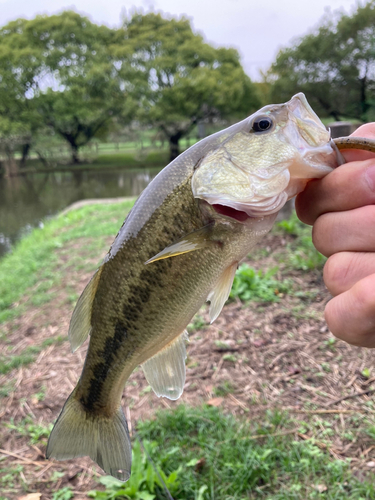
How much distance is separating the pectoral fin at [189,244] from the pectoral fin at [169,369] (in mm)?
430

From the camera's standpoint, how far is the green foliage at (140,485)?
2152mm

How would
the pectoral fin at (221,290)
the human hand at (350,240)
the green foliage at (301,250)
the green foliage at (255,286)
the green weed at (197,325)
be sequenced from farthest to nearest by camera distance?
the green foliage at (301,250), the green foliage at (255,286), the green weed at (197,325), the pectoral fin at (221,290), the human hand at (350,240)

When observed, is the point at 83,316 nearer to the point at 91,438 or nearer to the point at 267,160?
the point at 91,438

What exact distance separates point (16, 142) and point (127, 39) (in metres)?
16.5

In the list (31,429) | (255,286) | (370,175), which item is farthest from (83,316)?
(255,286)

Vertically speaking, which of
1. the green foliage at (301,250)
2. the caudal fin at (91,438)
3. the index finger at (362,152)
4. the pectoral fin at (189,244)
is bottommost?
the green foliage at (301,250)

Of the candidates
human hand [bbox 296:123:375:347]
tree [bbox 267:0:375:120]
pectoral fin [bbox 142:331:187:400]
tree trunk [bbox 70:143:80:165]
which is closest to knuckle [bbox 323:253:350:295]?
human hand [bbox 296:123:375:347]

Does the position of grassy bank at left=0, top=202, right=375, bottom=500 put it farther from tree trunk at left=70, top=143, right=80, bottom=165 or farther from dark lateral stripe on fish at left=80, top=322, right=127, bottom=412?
tree trunk at left=70, top=143, right=80, bottom=165

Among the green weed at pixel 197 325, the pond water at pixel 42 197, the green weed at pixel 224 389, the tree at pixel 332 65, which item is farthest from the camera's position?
the tree at pixel 332 65

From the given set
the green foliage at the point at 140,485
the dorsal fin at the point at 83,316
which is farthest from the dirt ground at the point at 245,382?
the dorsal fin at the point at 83,316

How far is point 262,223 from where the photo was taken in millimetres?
1250

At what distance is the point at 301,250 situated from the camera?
482 cm

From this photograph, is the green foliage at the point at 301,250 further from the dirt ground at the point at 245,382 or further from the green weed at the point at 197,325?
the green weed at the point at 197,325

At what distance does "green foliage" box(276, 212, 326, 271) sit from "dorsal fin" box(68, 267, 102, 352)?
3164 millimetres
